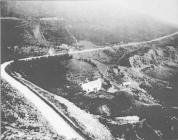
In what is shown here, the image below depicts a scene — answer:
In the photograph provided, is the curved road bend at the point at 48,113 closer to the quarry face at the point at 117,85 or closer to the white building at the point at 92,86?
the quarry face at the point at 117,85

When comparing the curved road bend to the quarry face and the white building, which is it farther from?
the white building

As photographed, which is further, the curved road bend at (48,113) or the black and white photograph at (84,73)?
the black and white photograph at (84,73)

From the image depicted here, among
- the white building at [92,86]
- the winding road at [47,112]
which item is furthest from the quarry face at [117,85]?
the winding road at [47,112]

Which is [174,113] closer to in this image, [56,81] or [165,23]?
[56,81]

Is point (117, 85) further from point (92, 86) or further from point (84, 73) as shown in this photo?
point (84, 73)

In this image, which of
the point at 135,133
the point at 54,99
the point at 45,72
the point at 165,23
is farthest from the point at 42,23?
the point at 165,23

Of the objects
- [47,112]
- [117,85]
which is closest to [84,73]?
[117,85]
